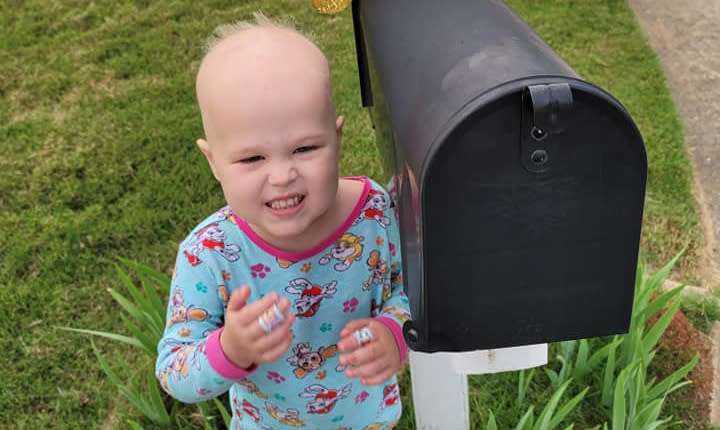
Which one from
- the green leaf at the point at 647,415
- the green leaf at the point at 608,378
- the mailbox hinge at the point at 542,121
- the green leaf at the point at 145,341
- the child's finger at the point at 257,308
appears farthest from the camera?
the green leaf at the point at 145,341

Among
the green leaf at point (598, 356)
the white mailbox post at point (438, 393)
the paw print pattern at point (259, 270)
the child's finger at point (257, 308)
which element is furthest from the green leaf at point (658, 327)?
the child's finger at point (257, 308)

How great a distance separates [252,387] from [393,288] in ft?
1.08

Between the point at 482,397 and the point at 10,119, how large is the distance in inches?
109

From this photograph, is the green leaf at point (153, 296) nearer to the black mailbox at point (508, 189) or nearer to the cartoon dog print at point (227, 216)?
the cartoon dog print at point (227, 216)

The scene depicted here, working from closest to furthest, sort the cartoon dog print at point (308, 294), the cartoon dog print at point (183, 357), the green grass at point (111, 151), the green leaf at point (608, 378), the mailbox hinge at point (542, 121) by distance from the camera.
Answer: the mailbox hinge at point (542, 121) < the cartoon dog print at point (183, 357) < the cartoon dog print at point (308, 294) < the green leaf at point (608, 378) < the green grass at point (111, 151)

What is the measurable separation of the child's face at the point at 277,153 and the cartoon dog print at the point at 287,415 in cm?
48

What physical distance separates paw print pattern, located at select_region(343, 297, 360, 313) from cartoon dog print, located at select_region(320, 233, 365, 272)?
63 mm

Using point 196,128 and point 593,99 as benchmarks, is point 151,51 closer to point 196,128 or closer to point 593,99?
point 196,128

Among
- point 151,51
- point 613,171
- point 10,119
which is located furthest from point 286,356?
point 151,51

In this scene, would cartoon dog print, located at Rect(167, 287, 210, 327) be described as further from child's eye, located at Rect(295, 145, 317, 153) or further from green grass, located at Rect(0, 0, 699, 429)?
green grass, located at Rect(0, 0, 699, 429)

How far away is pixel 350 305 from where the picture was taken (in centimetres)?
115

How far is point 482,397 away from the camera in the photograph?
188 centimetres

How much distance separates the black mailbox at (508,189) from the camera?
1.93ft

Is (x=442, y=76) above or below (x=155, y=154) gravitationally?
above
